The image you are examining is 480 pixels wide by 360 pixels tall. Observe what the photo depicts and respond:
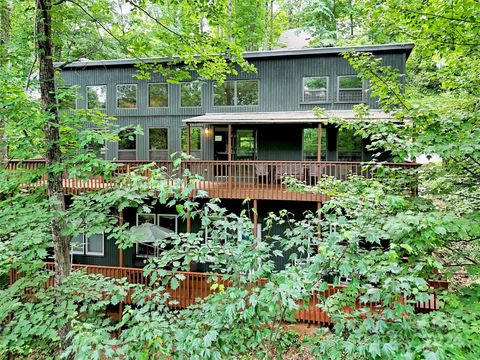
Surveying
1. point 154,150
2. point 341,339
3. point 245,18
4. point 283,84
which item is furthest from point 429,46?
point 245,18

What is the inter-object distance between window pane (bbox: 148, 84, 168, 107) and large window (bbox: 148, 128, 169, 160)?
1.17 m

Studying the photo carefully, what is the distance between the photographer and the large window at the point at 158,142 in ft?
42.5

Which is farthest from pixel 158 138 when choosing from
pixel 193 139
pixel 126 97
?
pixel 126 97

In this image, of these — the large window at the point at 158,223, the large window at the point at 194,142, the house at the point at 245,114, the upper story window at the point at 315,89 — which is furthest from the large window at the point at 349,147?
the large window at the point at 158,223

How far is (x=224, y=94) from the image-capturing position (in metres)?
12.3

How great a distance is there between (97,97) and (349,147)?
1143 centimetres

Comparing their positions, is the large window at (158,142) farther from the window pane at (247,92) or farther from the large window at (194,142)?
the window pane at (247,92)

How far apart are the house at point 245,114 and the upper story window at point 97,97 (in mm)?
45

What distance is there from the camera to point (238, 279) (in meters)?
2.91

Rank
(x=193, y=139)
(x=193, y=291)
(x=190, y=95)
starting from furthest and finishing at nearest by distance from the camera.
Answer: (x=193, y=139)
(x=190, y=95)
(x=193, y=291)

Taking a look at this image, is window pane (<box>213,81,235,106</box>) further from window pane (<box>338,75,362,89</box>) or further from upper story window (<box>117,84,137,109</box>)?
window pane (<box>338,75,362,89</box>)

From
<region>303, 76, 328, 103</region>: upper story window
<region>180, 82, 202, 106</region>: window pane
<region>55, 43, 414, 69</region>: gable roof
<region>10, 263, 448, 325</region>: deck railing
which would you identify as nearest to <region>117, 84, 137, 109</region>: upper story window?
<region>55, 43, 414, 69</region>: gable roof

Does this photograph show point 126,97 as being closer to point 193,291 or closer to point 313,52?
point 313,52

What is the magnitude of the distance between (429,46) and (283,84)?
280 inches
